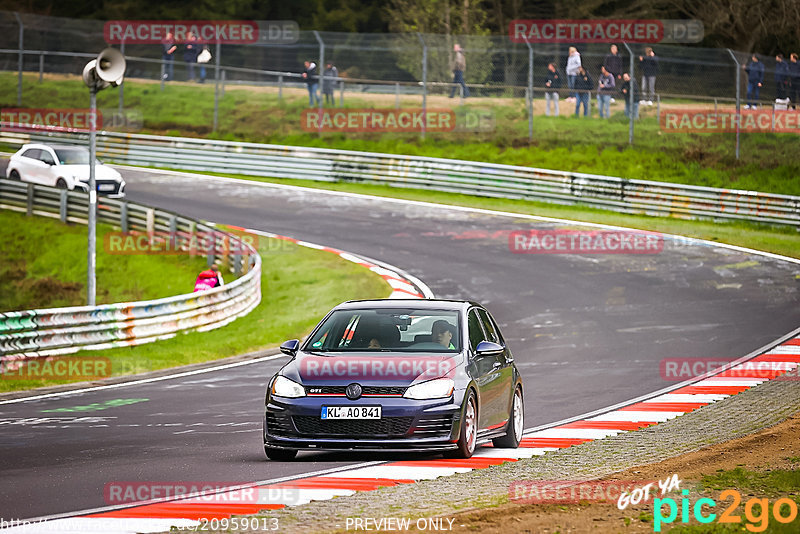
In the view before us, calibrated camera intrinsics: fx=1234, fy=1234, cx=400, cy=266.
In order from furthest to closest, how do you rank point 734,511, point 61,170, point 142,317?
point 61,170 → point 142,317 → point 734,511

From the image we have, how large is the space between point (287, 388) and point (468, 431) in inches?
61.2

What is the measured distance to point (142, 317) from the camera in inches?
795

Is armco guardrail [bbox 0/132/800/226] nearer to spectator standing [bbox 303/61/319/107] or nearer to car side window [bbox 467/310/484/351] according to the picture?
spectator standing [bbox 303/61/319/107]

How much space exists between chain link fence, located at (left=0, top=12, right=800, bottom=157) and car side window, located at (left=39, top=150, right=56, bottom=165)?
6164mm

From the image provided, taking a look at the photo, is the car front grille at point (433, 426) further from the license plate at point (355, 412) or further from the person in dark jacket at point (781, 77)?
the person in dark jacket at point (781, 77)

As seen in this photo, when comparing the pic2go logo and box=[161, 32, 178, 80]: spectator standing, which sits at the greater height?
box=[161, 32, 178, 80]: spectator standing

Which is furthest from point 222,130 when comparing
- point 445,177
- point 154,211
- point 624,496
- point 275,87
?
point 624,496

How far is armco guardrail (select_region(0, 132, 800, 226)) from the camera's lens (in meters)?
31.4

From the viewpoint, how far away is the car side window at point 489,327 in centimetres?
1188

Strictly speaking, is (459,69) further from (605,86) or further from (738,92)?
(738,92)

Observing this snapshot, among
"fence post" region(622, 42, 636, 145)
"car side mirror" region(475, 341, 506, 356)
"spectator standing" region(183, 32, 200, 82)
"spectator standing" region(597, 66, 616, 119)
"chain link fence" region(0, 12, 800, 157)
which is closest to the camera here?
"car side mirror" region(475, 341, 506, 356)

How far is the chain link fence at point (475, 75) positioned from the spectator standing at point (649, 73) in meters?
0.04

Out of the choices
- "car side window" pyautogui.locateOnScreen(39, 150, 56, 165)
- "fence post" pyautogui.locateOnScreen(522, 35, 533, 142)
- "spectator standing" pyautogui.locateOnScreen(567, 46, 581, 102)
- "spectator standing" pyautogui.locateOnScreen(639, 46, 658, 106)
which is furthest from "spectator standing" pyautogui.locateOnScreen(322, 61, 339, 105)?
"spectator standing" pyautogui.locateOnScreen(639, 46, 658, 106)

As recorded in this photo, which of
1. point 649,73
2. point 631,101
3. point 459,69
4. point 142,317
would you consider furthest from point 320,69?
point 142,317
